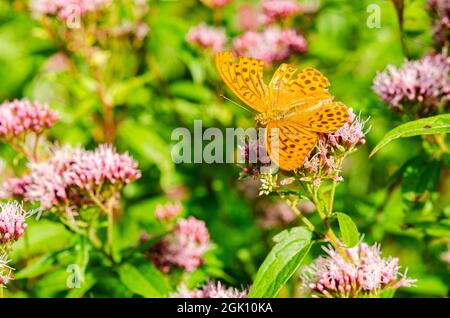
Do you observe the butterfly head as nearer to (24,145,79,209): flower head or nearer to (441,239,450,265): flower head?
(24,145,79,209): flower head

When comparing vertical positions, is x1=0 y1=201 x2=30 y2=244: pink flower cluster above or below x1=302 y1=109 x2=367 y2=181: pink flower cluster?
below

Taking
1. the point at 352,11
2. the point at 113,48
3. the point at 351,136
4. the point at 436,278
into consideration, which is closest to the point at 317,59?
the point at 352,11

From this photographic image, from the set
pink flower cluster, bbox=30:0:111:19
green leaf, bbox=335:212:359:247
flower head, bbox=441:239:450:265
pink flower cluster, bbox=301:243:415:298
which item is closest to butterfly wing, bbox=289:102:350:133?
green leaf, bbox=335:212:359:247

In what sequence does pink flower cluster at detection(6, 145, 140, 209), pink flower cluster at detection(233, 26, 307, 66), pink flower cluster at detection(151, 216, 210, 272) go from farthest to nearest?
pink flower cluster at detection(233, 26, 307, 66), pink flower cluster at detection(151, 216, 210, 272), pink flower cluster at detection(6, 145, 140, 209)

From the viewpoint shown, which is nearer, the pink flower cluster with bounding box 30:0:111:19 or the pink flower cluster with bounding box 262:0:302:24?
the pink flower cluster with bounding box 30:0:111:19

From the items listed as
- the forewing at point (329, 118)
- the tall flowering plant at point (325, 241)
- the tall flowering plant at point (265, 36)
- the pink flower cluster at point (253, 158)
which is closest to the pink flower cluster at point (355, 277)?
the tall flowering plant at point (325, 241)

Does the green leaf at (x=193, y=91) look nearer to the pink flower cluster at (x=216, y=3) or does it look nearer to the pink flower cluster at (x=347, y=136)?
the pink flower cluster at (x=216, y=3)

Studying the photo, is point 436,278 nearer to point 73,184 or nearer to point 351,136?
point 351,136
